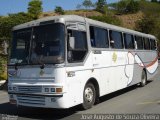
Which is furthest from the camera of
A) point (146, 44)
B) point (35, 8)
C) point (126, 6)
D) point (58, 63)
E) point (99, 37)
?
point (126, 6)

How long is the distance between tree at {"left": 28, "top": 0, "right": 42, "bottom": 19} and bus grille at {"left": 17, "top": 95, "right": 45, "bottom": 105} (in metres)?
60.0

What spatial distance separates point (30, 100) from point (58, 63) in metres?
1.41

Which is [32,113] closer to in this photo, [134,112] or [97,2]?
[134,112]

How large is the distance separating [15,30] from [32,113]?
2620 mm

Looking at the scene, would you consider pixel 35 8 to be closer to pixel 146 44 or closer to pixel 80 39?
pixel 146 44

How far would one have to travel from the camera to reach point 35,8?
74.4m

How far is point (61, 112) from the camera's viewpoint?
11305 millimetres

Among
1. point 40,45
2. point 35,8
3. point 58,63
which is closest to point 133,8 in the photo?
point 35,8

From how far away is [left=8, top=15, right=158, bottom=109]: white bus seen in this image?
10070 mm

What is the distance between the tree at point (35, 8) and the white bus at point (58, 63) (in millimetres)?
58771

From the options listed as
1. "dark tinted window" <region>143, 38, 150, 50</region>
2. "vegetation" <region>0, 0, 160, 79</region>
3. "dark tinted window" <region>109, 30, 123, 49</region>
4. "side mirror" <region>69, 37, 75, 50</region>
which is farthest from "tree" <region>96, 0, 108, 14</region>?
"side mirror" <region>69, 37, 75, 50</region>

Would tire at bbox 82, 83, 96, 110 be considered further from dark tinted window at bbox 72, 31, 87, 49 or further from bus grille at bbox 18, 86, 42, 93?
bus grille at bbox 18, 86, 42, 93

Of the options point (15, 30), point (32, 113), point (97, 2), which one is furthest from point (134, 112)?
point (97, 2)

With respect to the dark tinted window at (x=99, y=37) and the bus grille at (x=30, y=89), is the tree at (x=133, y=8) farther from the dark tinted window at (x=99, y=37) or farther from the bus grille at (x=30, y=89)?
the bus grille at (x=30, y=89)
